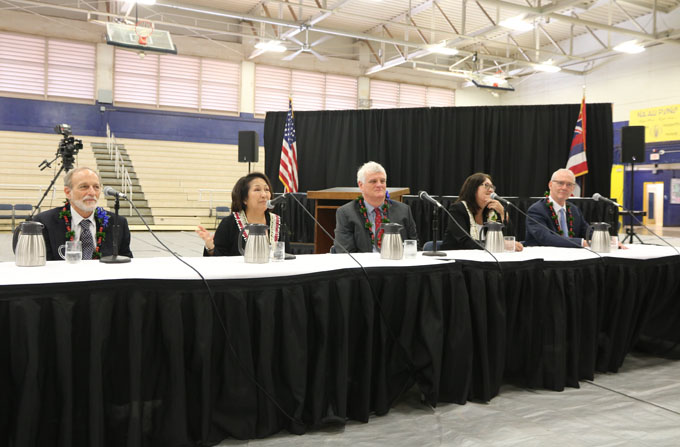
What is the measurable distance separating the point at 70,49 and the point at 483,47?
12.3m

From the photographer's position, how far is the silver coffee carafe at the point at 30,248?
209 centimetres

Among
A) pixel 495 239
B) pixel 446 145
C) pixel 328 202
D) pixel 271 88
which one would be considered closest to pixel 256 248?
pixel 495 239

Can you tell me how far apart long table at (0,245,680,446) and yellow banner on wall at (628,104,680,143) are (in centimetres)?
1408

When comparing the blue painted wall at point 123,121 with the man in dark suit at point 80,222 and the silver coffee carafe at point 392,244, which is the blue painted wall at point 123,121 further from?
the silver coffee carafe at point 392,244

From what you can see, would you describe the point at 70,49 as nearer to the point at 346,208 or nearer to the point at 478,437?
the point at 346,208

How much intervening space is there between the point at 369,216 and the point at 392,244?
943 millimetres

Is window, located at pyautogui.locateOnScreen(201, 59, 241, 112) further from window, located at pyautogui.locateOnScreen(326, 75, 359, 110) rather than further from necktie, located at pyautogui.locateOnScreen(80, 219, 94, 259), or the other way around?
necktie, located at pyautogui.locateOnScreen(80, 219, 94, 259)

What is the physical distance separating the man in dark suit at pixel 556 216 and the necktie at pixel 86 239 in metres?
2.80

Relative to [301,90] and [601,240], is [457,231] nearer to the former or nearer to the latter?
[601,240]

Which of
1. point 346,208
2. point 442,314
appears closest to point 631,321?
point 442,314

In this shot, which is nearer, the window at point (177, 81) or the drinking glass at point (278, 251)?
the drinking glass at point (278, 251)

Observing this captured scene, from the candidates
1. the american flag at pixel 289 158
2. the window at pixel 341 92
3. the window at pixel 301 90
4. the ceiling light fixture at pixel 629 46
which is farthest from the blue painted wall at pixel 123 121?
the ceiling light fixture at pixel 629 46

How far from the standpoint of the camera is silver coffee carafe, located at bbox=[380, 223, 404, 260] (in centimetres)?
260

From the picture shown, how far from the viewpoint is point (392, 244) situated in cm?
260
